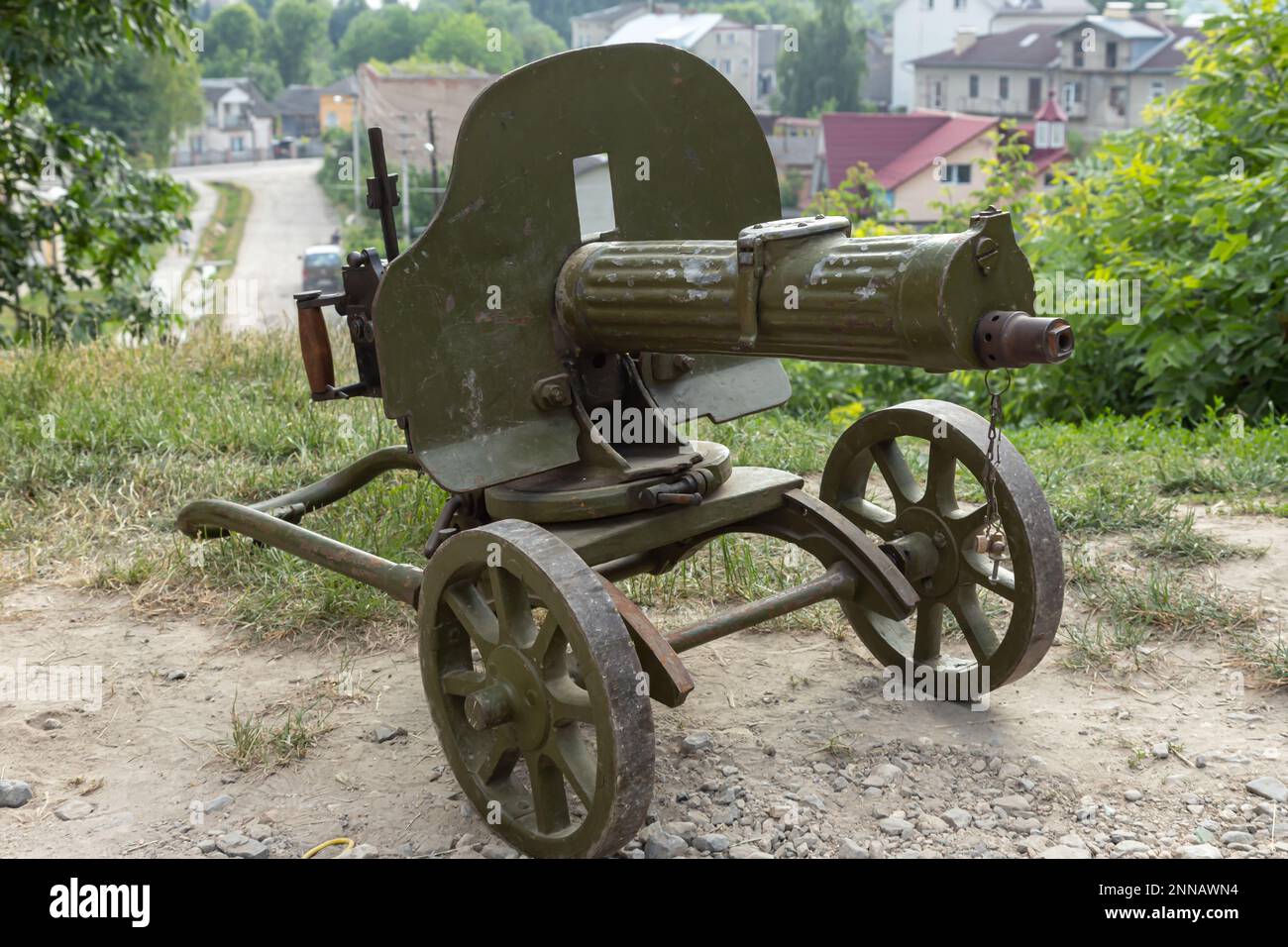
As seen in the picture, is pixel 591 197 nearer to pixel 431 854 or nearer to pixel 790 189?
pixel 790 189

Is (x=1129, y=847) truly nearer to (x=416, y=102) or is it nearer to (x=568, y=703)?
(x=568, y=703)

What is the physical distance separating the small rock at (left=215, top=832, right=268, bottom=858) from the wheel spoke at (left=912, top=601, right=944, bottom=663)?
6.15ft

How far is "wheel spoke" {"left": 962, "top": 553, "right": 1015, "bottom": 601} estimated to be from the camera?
3.49 metres

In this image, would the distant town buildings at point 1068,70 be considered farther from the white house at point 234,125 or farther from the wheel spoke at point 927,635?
the wheel spoke at point 927,635

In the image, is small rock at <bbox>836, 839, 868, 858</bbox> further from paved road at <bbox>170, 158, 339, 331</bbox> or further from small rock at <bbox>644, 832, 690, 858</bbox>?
paved road at <bbox>170, 158, 339, 331</bbox>

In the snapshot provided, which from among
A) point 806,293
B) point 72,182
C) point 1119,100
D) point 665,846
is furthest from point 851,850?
point 1119,100

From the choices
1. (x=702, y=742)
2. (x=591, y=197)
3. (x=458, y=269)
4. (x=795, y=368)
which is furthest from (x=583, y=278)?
(x=591, y=197)

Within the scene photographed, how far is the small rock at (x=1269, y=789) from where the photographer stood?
3.14m

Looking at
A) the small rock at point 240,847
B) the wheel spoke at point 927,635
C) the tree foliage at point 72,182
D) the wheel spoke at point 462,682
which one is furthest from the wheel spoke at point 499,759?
the tree foliage at point 72,182

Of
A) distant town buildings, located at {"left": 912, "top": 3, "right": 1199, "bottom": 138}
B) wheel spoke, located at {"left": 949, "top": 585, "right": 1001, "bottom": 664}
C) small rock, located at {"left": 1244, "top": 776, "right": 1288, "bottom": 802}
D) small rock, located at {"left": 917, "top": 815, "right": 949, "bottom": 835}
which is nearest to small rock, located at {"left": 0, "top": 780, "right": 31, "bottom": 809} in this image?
small rock, located at {"left": 917, "top": 815, "right": 949, "bottom": 835}

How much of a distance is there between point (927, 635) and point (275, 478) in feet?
9.67

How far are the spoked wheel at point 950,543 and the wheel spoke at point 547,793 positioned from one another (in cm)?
122

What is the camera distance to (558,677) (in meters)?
2.92

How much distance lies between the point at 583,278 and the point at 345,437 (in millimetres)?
2956
